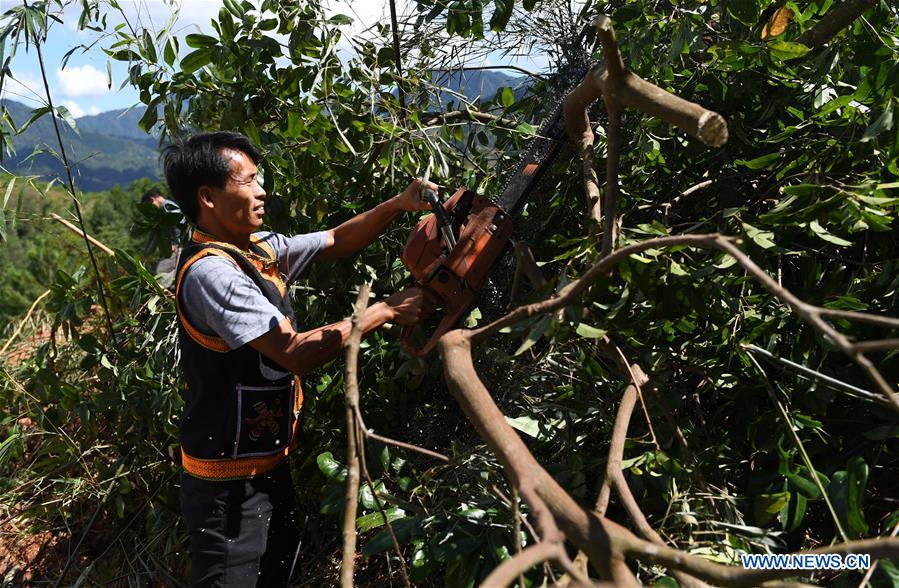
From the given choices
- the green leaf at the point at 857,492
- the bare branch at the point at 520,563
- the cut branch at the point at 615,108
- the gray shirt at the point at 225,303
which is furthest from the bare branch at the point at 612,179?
the gray shirt at the point at 225,303

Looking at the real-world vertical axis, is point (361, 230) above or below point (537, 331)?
below

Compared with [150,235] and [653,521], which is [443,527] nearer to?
[653,521]

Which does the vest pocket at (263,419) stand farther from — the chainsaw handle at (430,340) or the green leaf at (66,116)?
the green leaf at (66,116)

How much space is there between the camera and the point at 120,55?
8.52ft

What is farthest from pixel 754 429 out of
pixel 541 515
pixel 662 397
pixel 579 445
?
pixel 541 515

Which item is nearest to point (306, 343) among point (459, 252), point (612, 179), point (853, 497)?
point (459, 252)

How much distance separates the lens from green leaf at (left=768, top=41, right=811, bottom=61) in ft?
6.79

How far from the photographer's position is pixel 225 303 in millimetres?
2031

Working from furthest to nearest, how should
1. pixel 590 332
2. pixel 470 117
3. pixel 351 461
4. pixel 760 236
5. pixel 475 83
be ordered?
pixel 475 83
pixel 470 117
pixel 760 236
pixel 590 332
pixel 351 461

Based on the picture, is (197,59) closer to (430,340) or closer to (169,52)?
(169,52)

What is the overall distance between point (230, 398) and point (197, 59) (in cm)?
114

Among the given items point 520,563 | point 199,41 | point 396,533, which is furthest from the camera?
point 199,41

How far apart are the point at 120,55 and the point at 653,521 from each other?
2.27 meters

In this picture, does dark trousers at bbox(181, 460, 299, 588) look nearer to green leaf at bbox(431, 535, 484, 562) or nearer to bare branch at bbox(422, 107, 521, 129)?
green leaf at bbox(431, 535, 484, 562)
